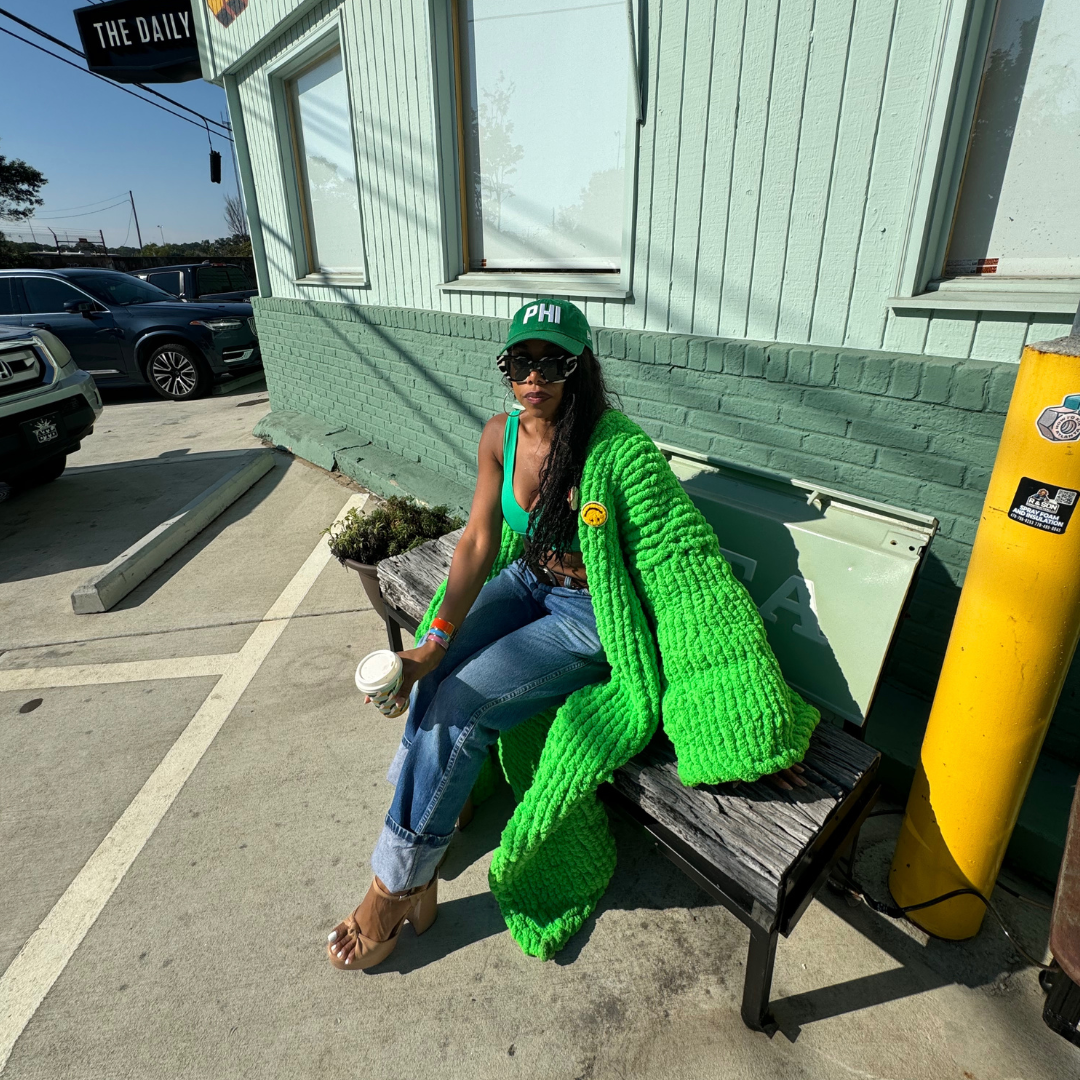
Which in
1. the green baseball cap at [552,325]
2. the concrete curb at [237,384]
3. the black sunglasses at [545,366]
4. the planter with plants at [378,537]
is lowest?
the concrete curb at [237,384]

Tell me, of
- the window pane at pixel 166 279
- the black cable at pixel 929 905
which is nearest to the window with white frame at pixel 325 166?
the black cable at pixel 929 905

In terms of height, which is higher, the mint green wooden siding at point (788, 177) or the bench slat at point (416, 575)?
the mint green wooden siding at point (788, 177)

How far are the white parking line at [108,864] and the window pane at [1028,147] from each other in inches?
141

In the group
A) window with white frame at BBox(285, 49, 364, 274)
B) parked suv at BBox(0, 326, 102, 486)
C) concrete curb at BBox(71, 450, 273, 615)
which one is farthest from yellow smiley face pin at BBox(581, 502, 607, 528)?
parked suv at BBox(0, 326, 102, 486)

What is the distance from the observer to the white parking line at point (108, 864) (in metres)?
1.89

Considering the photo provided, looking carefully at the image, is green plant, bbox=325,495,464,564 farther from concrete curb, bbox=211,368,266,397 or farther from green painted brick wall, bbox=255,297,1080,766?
concrete curb, bbox=211,368,266,397

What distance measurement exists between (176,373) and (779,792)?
10464 mm

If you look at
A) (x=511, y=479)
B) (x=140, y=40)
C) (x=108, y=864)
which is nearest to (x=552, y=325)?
(x=511, y=479)

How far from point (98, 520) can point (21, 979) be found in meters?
4.29

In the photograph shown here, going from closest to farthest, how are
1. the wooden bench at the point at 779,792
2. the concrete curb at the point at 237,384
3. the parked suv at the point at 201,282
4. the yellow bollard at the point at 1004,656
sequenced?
the yellow bollard at the point at 1004,656 < the wooden bench at the point at 779,792 < the concrete curb at the point at 237,384 < the parked suv at the point at 201,282

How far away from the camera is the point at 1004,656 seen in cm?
162

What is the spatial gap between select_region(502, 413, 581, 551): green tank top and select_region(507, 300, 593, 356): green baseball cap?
319 millimetres

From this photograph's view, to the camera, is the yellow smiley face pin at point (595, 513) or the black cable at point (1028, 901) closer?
the yellow smiley face pin at point (595, 513)

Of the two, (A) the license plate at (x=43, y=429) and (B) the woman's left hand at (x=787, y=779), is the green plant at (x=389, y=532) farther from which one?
(A) the license plate at (x=43, y=429)
